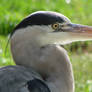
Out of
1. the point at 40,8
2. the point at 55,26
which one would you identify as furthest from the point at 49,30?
the point at 40,8

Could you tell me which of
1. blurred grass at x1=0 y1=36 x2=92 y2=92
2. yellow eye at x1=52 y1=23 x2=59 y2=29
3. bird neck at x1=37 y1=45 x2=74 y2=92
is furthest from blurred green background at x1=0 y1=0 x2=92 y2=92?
yellow eye at x1=52 y1=23 x2=59 y2=29

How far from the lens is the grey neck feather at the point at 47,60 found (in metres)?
2.44

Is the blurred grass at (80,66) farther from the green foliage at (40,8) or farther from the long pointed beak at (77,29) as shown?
the long pointed beak at (77,29)

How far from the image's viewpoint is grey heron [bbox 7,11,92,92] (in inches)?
95.7

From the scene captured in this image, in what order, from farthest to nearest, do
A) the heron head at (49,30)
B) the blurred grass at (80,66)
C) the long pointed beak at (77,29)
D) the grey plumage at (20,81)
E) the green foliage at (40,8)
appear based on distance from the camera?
the green foliage at (40,8) → the blurred grass at (80,66) → the long pointed beak at (77,29) → the heron head at (49,30) → the grey plumage at (20,81)

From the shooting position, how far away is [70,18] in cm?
555

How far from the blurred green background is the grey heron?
106 centimetres

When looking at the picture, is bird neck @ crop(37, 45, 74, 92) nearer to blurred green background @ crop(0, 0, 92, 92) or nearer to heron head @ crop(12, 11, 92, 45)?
heron head @ crop(12, 11, 92, 45)

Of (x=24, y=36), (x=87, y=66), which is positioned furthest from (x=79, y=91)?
(x=24, y=36)

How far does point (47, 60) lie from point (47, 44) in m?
0.11

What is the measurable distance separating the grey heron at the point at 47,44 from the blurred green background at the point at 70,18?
3.49ft

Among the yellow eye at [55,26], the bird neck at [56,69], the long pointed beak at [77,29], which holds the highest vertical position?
the yellow eye at [55,26]

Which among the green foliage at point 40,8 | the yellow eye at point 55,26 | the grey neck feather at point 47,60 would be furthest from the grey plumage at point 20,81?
the green foliage at point 40,8

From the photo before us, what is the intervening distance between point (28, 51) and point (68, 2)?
3.64m
